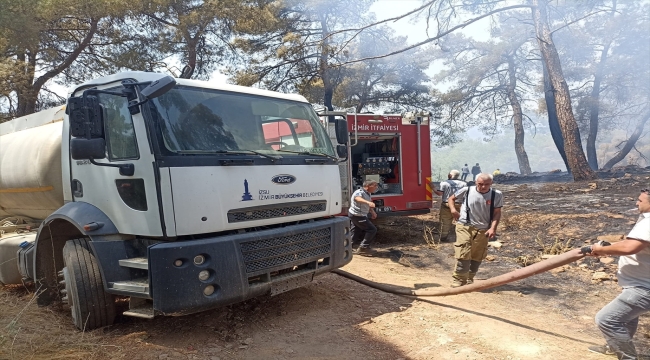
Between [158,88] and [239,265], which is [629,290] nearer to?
[239,265]

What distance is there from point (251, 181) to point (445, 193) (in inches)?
211

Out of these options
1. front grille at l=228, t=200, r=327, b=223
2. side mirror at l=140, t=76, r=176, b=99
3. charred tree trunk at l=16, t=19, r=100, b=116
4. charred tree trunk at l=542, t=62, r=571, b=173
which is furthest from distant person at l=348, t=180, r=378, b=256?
charred tree trunk at l=542, t=62, r=571, b=173

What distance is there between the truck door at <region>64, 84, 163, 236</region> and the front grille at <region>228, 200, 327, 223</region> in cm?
62

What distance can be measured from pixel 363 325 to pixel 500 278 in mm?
1327

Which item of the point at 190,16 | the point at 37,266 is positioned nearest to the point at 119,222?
the point at 37,266

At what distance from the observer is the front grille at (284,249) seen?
380cm

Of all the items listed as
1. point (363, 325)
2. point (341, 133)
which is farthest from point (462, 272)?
point (341, 133)

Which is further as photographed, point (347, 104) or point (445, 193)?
point (347, 104)

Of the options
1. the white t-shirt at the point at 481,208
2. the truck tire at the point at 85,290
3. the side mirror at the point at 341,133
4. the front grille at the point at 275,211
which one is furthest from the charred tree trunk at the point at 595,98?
the truck tire at the point at 85,290

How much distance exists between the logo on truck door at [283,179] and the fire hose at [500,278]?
179cm

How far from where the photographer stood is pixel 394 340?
12.9 feet

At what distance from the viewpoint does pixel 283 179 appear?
409 cm

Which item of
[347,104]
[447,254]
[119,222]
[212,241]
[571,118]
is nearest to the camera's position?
[212,241]

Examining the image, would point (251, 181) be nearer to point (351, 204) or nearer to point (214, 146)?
point (214, 146)
